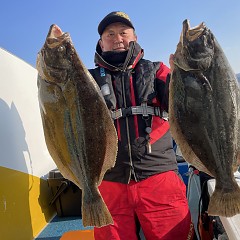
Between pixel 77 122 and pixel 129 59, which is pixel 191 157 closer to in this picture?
pixel 77 122

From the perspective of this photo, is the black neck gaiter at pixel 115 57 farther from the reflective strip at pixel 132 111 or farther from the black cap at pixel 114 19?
the reflective strip at pixel 132 111

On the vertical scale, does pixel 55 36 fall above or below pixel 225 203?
above

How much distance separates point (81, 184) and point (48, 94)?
0.74 m

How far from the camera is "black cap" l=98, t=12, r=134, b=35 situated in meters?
3.55

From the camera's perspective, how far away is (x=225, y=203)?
234 centimetres

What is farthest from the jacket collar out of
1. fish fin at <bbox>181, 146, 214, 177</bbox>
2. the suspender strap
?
fish fin at <bbox>181, 146, 214, 177</bbox>

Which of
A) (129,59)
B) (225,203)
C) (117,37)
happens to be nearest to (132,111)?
(129,59)

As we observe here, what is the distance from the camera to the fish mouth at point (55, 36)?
2.53m

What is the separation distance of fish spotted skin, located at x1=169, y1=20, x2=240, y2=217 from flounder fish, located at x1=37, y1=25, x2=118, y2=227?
0.56m

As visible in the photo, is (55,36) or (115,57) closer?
(55,36)

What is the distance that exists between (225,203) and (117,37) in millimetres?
2129

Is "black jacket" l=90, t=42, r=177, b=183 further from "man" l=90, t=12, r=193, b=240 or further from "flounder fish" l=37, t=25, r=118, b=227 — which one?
"flounder fish" l=37, t=25, r=118, b=227

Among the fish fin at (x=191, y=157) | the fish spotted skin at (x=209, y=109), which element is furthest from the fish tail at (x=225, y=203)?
the fish fin at (x=191, y=157)

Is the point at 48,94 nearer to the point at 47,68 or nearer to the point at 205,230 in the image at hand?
the point at 47,68
